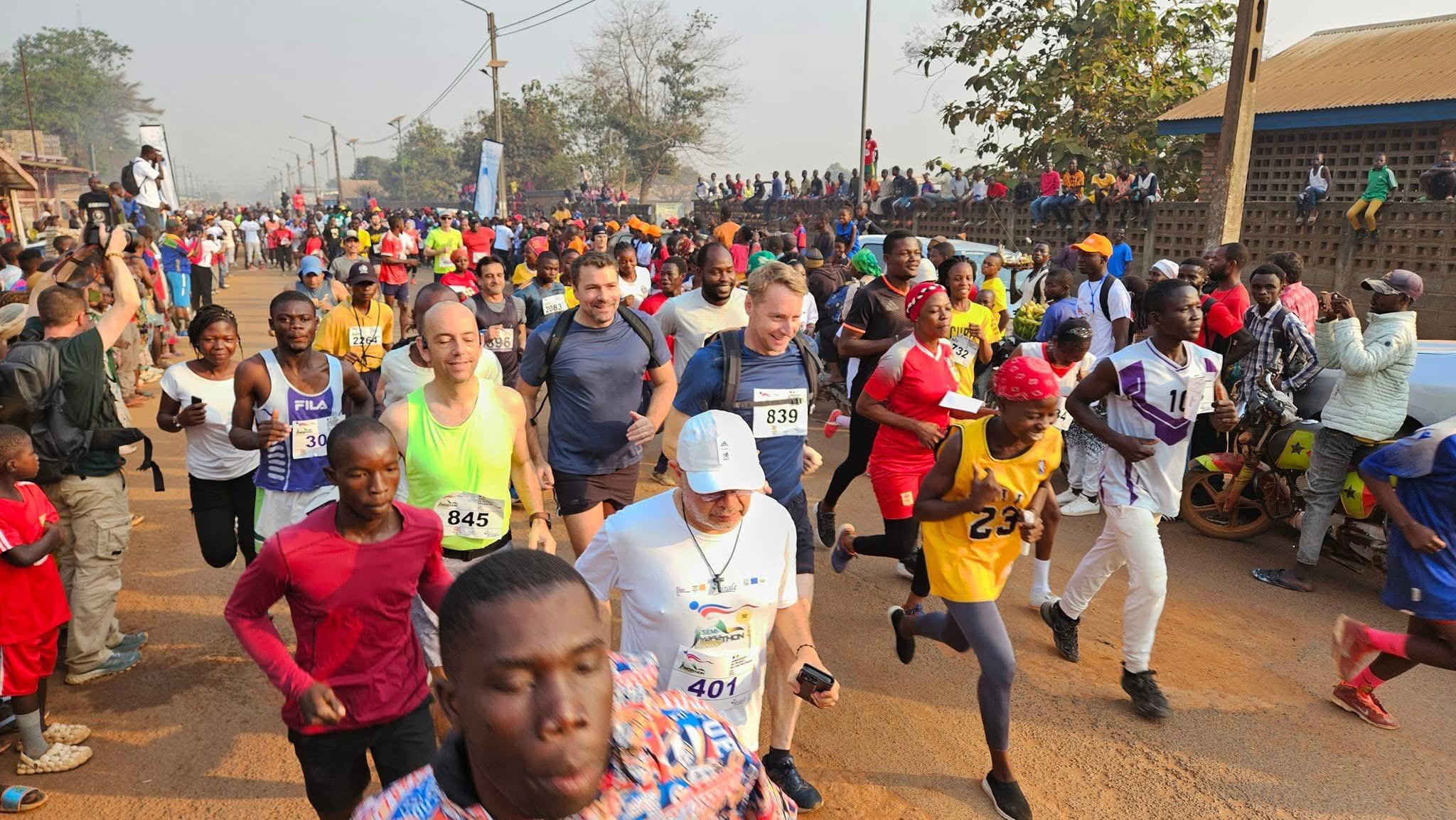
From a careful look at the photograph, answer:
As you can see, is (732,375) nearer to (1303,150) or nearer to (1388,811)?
(1388,811)

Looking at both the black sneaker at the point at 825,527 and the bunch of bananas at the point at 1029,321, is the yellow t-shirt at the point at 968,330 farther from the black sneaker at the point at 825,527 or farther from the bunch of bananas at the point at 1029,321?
the bunch of bananas at the point at 1029,321

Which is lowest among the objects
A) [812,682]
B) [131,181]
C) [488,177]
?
[812,682]

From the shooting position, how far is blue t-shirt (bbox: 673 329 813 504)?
4.21m

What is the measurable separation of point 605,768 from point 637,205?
4069 centimetres

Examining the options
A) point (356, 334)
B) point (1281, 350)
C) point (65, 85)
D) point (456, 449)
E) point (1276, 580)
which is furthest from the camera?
point (65, 85)

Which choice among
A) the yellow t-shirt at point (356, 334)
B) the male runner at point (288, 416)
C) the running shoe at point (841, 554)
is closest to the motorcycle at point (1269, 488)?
the running shoe at point (841, 554)

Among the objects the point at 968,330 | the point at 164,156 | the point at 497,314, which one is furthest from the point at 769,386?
the point at 164,156

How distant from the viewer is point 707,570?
262cm

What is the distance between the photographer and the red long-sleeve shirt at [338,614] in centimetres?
258

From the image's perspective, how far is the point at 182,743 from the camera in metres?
4.13

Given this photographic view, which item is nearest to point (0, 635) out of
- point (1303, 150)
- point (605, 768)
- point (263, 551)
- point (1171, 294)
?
point (263, 551)

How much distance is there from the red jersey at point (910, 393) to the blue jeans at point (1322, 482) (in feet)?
8.46

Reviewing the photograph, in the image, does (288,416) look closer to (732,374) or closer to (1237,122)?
(732,374)

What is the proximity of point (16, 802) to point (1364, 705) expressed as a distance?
19.3ft
